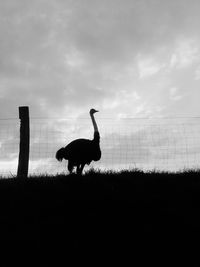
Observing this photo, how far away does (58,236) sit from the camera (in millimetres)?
4691

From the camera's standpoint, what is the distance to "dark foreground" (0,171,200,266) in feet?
14.3

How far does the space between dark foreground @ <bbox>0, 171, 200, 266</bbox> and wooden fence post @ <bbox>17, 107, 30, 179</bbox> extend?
231cm

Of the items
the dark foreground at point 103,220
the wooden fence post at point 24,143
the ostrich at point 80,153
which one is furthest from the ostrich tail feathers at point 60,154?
the dark foreground at point 103,220

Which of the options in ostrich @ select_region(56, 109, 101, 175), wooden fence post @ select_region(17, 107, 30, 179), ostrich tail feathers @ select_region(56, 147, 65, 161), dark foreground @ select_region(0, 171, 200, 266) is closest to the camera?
dark foreground @ select_region(0, 171, 200, 266)

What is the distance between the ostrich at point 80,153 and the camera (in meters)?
10.6

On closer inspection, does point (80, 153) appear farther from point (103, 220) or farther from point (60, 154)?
point (103, 220)

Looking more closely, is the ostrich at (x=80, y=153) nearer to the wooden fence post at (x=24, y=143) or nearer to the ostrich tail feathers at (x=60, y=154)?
the ostrich tail feathers at (x=60, y=154)

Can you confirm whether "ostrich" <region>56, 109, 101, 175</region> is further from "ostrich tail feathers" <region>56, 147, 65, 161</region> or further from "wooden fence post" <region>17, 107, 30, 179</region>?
"wooden fence post" <region>17, 107, 30, 179</region>

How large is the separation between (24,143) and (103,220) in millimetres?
4830

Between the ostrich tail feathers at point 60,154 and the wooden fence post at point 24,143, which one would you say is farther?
the ostrich tail feathers at point 60,154

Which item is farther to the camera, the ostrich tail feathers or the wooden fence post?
the ostrich tail feathers

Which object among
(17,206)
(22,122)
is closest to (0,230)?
(17,206)

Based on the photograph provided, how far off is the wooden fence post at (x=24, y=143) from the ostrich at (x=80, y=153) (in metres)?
1.54

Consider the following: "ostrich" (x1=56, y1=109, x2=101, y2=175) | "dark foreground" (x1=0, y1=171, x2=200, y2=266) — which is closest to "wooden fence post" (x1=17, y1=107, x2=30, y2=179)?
"ostrich" (x1=56, y1=109, x2=101, y2=175)
